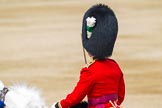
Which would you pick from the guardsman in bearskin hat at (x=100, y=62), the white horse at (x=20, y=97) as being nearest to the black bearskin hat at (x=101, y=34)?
the guardsman in bearskin hat at (x=100, y=62)

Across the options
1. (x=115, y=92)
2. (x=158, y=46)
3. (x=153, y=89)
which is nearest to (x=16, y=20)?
(x=158, y=46)

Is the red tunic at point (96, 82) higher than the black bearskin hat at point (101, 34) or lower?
lower

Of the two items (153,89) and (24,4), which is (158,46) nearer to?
(153,89)

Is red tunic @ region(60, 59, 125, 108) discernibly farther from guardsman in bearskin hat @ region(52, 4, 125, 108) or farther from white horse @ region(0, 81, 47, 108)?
white horse @ region(0, 81, 47, 108)

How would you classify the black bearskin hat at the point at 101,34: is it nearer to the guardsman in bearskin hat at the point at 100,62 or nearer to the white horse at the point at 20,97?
the guardsman in bearskin hat at the point at 100,62

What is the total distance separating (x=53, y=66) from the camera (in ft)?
26.6

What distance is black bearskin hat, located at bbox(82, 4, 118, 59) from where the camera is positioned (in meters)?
3.80

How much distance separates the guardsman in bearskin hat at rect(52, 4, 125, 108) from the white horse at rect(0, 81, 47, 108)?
0.17 metres

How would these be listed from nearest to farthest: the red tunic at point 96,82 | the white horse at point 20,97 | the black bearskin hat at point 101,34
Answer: the white horse at point 20,97
the red tunic at point 96,82
the black bearskin hat at point 101,34

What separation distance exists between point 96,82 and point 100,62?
16 centimetres

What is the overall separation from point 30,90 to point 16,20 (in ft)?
26.6

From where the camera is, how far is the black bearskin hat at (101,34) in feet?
12.5

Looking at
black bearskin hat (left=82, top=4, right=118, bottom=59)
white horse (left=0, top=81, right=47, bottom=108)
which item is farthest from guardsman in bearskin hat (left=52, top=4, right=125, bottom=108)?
white horse (left=0, top=81, right=47, bottom=108)

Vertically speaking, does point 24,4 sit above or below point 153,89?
above
